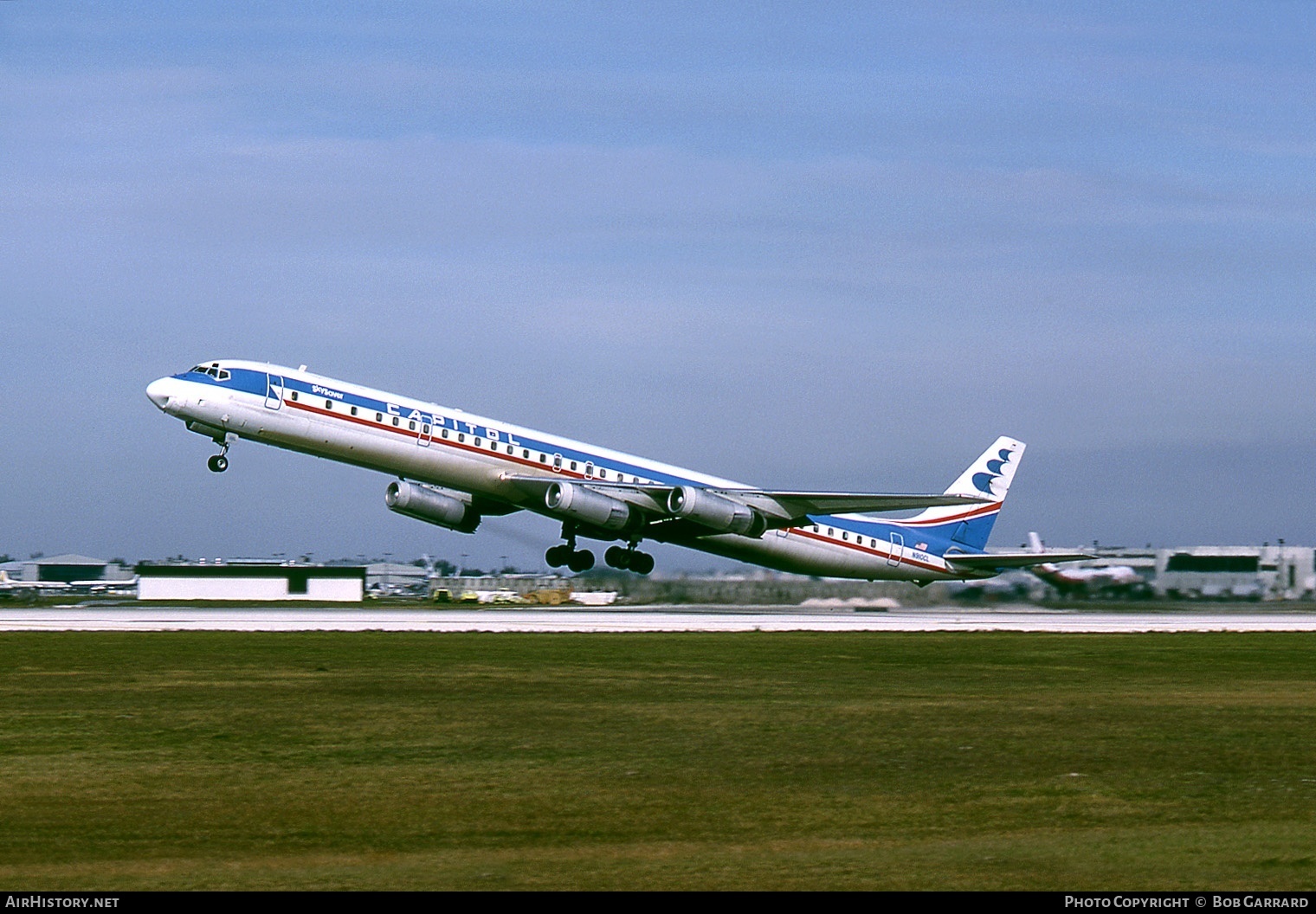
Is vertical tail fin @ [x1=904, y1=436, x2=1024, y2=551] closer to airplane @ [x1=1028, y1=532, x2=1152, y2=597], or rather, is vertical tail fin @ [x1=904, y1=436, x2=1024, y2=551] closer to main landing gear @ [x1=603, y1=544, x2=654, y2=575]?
airplane @ [x1=1028, y1=532, x2=1152, y2=597]

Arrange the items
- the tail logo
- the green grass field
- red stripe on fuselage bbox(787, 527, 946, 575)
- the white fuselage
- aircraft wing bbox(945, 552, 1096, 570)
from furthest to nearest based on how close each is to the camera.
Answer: the tail logo < aircraft wing bbox(945, 552, 1096, 570) < red stripe on fuselage bbox(787, 527, 946, 575) < the white fuselage < the green grass field

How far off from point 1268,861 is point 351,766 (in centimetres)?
897

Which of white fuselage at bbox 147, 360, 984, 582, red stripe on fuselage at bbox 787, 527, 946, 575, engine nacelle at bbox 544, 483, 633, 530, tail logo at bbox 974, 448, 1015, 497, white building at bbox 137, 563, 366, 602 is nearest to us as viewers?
white fuselage at bbox 147, 360, 984, 582

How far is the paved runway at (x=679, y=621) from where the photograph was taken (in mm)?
40844

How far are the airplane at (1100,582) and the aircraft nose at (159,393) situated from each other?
3155cm

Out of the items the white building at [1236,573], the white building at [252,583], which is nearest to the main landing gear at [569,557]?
the white building at [1236,573]

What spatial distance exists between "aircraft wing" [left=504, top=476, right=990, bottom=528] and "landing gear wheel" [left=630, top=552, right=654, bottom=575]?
232 cm

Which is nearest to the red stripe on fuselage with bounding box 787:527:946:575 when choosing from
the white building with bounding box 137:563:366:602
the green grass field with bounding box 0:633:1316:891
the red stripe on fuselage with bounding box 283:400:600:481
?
the red stripe on fuselage with bounding box 283:400:600:481

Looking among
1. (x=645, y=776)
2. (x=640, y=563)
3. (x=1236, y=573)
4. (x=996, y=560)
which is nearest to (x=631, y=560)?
(x=640, y=563)

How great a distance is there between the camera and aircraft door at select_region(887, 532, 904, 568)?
59.5 metres

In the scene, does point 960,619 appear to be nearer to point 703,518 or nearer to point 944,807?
point 703,518

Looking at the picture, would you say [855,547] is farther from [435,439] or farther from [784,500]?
[435,439]

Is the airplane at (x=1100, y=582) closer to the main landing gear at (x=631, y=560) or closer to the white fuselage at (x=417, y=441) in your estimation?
the white fuselage at (x=417, y=441)
